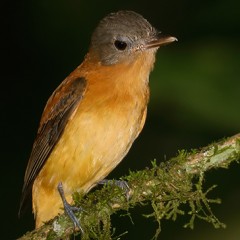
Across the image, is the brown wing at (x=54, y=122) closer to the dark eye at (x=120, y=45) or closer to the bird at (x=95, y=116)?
the bird at (x=95, y=116)

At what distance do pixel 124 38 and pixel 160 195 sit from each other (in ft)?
5.76

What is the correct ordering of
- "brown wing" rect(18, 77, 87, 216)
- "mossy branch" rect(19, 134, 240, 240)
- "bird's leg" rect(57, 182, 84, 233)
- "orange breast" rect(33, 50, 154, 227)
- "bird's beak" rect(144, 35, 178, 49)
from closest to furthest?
"mossy branch" rect(19, 134, 240, 240), "bird's leg" rect(57, 182, 84, 233), "orange breast" rect(33, 50, 154, 227), "brown wing" rect(18, 77, 87, 216), "bird's beak" rect(144, 35, 178, 49)

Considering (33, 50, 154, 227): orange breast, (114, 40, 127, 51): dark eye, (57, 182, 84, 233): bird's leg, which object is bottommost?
(57, 182, 84, 233): bird's leg

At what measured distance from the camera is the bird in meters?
6.37

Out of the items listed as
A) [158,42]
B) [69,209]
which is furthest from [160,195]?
[158,42]

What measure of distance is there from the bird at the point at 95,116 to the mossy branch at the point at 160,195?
1.25 feet

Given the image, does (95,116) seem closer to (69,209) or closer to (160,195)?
(69,209)

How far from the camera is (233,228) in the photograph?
7.84 metres

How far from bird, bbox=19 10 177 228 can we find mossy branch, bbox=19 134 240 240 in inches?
15.0

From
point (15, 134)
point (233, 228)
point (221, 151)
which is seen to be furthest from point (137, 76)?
point (15, 134)

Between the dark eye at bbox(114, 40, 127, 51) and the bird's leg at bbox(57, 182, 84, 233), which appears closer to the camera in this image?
the bird's leg at bbox(57, 182, 84, 233)

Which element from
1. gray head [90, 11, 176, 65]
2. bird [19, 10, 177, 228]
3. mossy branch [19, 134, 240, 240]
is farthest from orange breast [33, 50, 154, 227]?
mossy branch [19, 134, 240, 240]

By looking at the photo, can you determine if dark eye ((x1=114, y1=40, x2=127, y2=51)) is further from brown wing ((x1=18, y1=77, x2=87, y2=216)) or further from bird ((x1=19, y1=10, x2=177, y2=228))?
brown wing ((x1=18, y1=77, x2=87, y2=216))

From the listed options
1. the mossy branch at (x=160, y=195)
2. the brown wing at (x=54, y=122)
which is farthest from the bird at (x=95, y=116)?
the mossy branch at (x=160, y=195)
